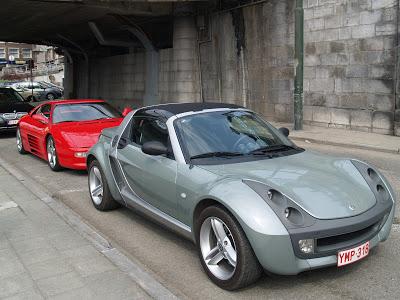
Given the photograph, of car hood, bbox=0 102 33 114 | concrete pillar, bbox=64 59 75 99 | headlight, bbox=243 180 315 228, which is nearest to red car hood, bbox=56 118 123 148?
headlight, bbox=243 180 315 228

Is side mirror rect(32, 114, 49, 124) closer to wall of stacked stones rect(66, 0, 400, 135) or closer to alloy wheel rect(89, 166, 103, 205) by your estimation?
alloy wheel rect(89, 166, 103, 205)

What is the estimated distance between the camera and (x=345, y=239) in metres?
3.40

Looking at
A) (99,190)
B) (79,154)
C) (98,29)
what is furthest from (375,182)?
(98,29)

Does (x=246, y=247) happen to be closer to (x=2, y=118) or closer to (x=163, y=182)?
(x=163, y=182)

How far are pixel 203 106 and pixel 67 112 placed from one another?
16.8 feet

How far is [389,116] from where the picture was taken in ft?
40.5

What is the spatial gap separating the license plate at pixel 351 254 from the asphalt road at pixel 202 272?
0.84 feet

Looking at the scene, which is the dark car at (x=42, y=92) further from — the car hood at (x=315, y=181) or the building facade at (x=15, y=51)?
the building facade at (x=15, y=51)

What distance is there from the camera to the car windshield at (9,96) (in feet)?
49.8

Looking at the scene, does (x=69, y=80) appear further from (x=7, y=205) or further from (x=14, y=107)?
(x=7, y=205)

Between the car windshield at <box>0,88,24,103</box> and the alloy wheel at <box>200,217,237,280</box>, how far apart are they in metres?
13.1

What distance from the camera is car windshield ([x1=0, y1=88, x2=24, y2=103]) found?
49.8 ft

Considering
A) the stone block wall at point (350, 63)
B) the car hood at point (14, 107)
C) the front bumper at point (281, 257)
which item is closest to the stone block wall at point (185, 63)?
the stone block wall at point (350, 63)

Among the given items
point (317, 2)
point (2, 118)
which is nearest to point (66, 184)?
point (2, 118)
